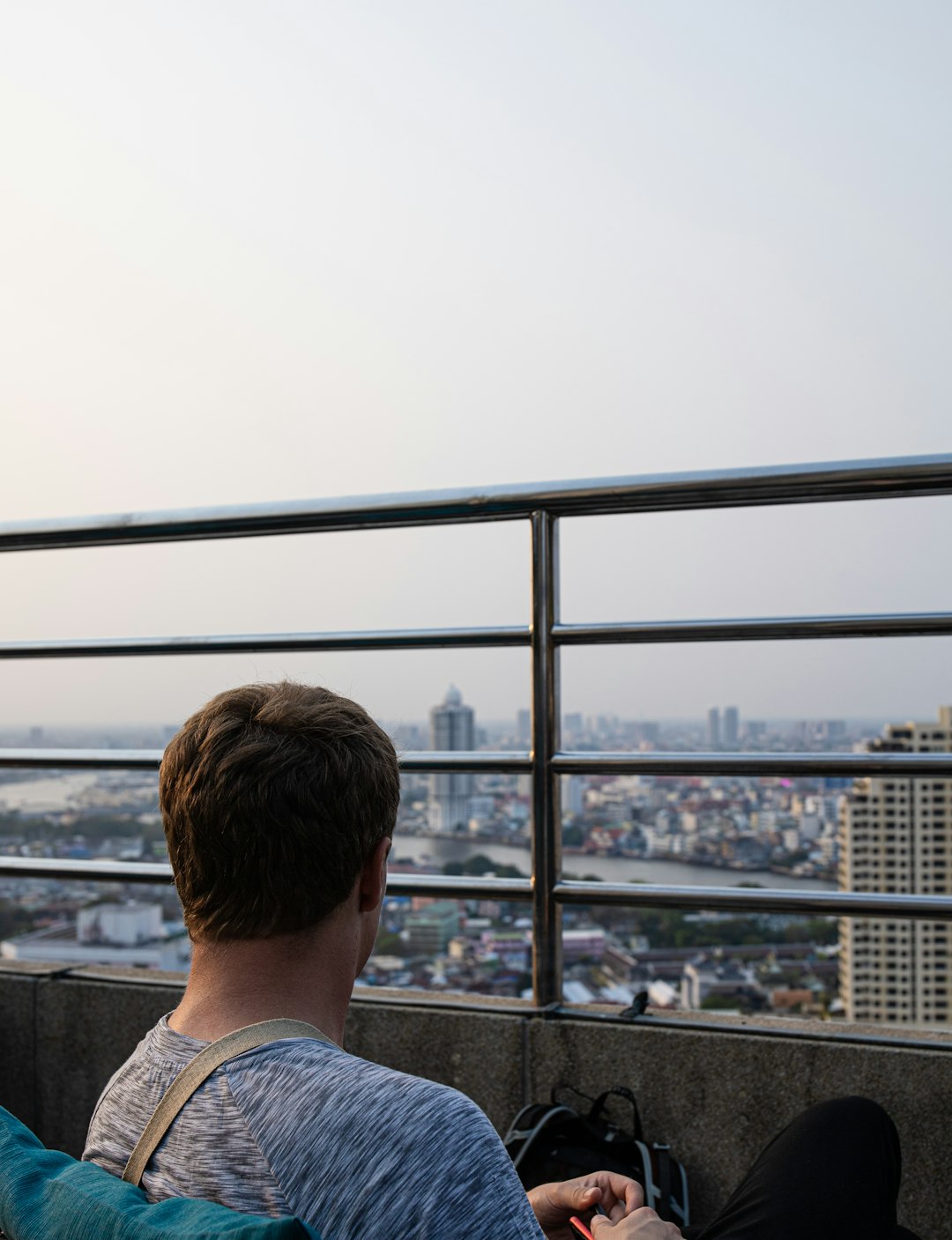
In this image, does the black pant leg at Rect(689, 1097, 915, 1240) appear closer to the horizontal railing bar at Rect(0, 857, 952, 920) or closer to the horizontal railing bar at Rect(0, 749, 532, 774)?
the horizontal railing bar at Rect(0, 857, 952, 920)

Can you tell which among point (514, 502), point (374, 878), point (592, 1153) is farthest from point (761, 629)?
point (374, 878)

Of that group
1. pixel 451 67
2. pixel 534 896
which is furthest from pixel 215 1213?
pixel 451 67

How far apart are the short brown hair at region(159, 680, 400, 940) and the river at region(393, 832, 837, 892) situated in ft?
2.89

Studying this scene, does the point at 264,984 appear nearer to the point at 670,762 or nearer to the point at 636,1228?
the point at 636,1228

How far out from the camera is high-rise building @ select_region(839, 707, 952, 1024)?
2209 millimetres

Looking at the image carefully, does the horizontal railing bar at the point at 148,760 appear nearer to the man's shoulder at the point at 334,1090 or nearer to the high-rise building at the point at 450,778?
the high-rise building at the point at 450,778

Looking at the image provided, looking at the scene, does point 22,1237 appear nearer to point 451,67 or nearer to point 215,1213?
point 215,1213

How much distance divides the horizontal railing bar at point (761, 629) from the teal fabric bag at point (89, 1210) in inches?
57.9

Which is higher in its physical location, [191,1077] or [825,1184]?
[191,1077]

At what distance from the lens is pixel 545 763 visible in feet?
7.35

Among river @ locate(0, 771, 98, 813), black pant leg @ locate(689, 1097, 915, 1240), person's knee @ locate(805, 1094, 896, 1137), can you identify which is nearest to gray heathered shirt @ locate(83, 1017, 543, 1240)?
black pant leg @ locate(689, 1097, 915, 1240)

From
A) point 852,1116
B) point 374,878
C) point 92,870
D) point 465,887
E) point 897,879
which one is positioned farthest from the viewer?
point 92,870

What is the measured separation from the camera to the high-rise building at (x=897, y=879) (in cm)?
221

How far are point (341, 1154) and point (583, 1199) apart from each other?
28.5 inches
